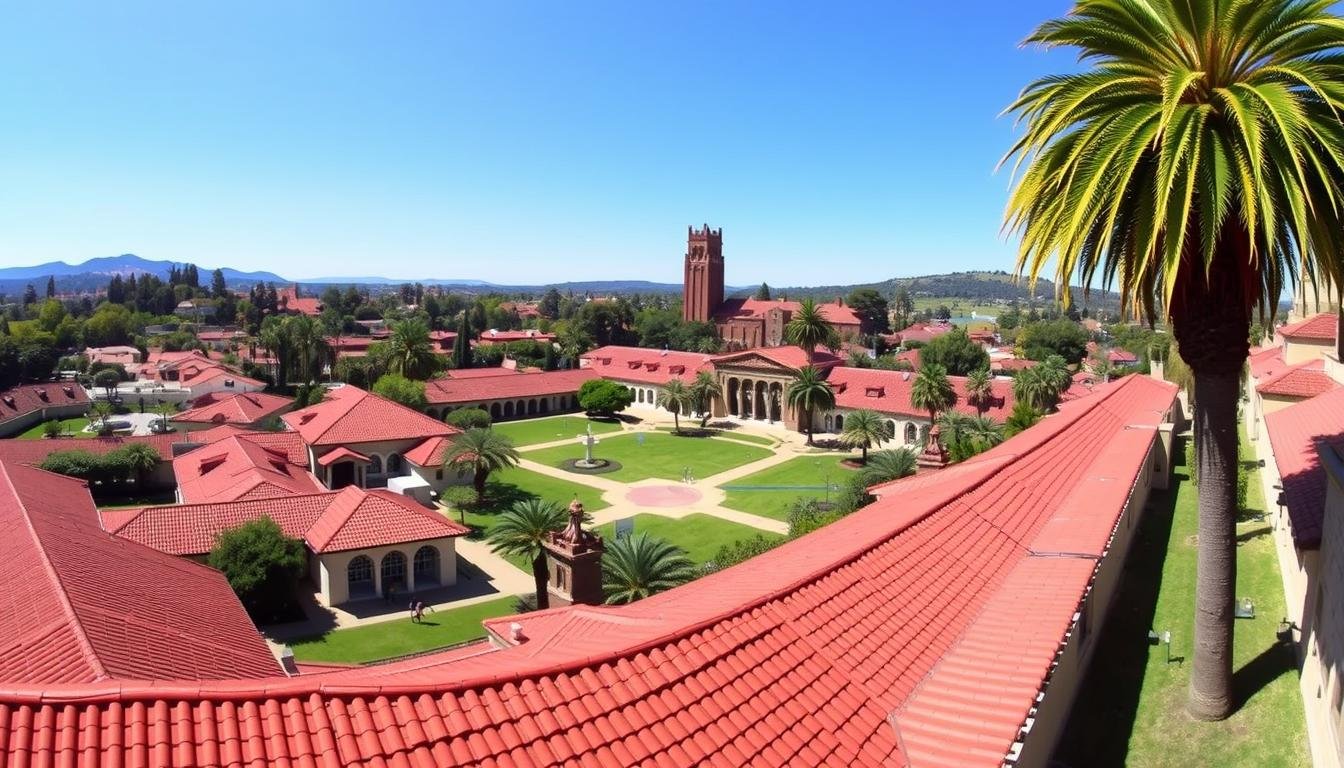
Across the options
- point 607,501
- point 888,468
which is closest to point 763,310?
point 607,501

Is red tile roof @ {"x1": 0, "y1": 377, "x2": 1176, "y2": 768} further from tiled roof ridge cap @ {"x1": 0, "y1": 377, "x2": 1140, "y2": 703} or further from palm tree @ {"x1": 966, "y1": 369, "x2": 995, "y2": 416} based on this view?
palm tree @ {"x1": 966, "y1": 369, "x2": 995, "y2": 416}

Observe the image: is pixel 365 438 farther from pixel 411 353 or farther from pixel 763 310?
pixel 763 310

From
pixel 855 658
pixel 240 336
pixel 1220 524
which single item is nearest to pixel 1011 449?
pixel 1220 524

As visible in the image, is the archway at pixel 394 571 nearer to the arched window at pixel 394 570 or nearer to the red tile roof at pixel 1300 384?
the arched window at pixel 394 570

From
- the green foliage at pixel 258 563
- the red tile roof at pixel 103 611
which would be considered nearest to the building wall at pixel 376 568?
the green foliage at pixel 258 563

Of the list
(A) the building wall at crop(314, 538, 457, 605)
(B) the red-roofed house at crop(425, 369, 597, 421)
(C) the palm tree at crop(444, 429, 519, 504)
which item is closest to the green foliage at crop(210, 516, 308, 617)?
(A) the building wall at crop(314, 538, 457, 605)

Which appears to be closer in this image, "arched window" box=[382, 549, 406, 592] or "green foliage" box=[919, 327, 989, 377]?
"arched window" box=[382, 549, 406, 592]
